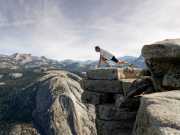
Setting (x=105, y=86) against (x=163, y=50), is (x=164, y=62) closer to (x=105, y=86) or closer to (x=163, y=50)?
(x=163, y=50)

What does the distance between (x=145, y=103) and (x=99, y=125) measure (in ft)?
26.1

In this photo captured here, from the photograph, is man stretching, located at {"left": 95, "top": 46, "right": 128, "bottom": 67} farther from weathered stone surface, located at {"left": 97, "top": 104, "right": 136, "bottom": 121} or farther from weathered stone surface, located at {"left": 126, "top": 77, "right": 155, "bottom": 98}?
weathered stone surface, located at {"left": 126, "top": 77, "right": 155, "bottom": 98}

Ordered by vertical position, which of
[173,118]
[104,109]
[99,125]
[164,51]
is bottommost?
[99,125]

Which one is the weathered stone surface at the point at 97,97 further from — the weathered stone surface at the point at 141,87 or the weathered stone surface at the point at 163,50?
the weathered stone surface at the point at 163,50

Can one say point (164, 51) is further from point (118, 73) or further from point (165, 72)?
point (118, 73)

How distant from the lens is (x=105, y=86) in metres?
16.0

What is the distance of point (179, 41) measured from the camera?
456 inches

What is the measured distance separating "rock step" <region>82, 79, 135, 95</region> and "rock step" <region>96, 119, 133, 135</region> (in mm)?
1839

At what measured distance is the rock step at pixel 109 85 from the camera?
14.7 m

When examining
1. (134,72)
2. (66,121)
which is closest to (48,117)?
(66,121)

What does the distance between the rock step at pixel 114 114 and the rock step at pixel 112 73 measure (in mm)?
1842

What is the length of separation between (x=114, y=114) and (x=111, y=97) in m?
1.47

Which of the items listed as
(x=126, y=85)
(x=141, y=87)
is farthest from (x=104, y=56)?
(x=141, y=87)

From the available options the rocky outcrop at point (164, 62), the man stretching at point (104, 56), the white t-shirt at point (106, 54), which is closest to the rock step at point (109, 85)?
the rocky outcrop at point (164, 62)
